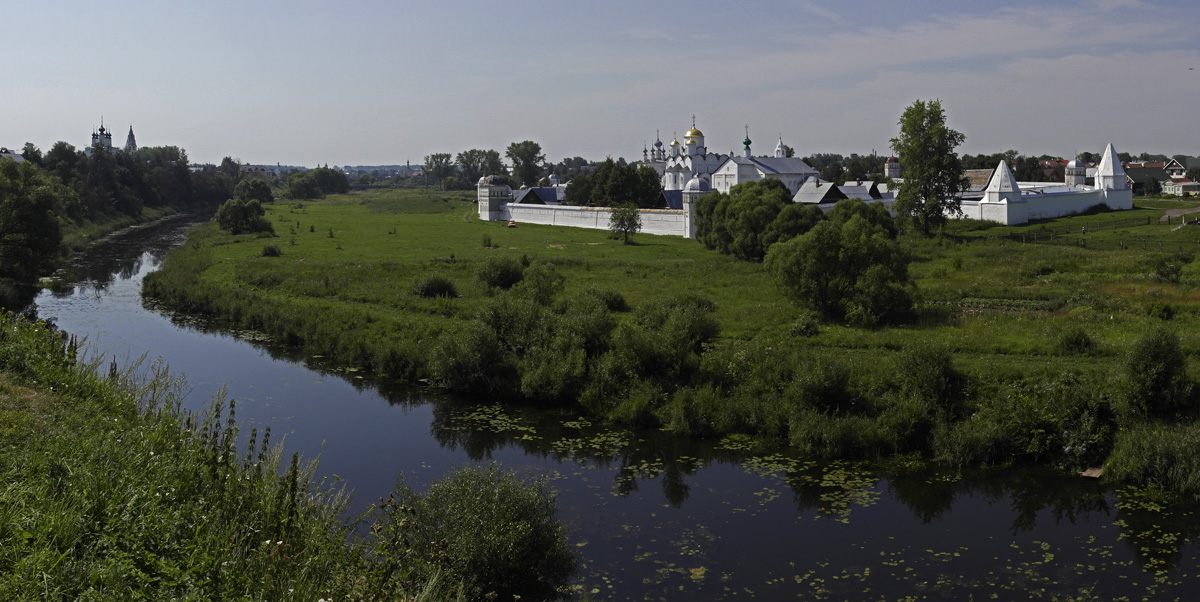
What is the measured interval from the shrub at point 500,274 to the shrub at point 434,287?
949 mm

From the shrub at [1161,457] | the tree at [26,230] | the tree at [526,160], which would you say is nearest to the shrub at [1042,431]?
the shrub at [1161,457]

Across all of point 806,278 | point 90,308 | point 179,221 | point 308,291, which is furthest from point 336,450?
point 179,221

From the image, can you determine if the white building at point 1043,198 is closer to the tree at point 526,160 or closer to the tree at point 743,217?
the tree at point 743,217

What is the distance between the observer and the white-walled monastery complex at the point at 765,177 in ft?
158

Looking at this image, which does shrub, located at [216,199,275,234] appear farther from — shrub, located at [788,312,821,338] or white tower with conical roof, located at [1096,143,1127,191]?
white tower with conical roof, located at [1096,143,1127,191]

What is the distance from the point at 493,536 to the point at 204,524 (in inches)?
116

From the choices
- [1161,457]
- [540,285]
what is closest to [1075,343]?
[1161,457]

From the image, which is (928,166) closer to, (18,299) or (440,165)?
(18,299)

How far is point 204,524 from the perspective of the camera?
6.91 meters

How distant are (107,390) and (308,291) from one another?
48.8 ft

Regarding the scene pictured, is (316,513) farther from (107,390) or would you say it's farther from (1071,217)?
(1071,217)

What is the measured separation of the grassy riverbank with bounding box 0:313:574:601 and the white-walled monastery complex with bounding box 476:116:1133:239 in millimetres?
37505

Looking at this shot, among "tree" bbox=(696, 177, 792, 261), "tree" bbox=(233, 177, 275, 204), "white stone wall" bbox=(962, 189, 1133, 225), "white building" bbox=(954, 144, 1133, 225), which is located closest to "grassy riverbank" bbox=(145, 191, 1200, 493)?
"tree" bbox=(696, 177, 792, 261)

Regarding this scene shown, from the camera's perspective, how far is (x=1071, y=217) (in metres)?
52.1
